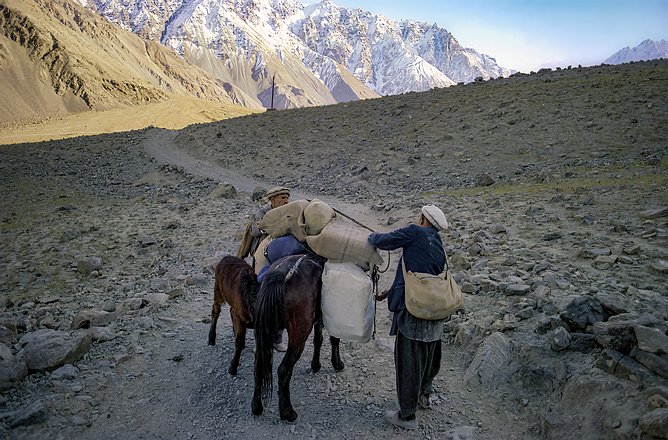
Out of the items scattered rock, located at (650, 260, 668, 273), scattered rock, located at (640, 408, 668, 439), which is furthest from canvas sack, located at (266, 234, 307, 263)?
scattered rock, located at (650, 260, 668, 273)

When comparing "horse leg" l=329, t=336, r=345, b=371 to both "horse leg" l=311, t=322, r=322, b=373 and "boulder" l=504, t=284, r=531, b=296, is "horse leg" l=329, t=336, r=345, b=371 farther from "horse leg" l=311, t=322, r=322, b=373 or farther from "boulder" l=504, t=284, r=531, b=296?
"boulder" l=504, t=284, r=531, b=296

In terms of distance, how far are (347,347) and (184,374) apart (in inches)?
81.4

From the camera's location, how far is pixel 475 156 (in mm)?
16672

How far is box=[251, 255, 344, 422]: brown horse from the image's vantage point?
3.91 meters

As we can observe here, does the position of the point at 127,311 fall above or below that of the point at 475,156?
below

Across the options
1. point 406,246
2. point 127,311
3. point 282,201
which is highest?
point 282,201

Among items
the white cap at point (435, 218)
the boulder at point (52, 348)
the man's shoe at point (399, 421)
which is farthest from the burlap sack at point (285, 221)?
the boulder at point (52, 348)

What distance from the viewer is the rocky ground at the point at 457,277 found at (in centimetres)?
388

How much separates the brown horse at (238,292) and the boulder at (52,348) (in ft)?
5.59

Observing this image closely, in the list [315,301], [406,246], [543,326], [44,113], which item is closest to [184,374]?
[315,301]

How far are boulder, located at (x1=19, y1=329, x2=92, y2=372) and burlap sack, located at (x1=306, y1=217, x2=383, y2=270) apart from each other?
311 centimetres

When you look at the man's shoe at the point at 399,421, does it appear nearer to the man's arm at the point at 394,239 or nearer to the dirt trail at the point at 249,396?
the dirt trail at the point at 249,396

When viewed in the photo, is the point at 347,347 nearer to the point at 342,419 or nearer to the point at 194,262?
the point at 342,419

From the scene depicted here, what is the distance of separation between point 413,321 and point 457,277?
3094 millimetres
